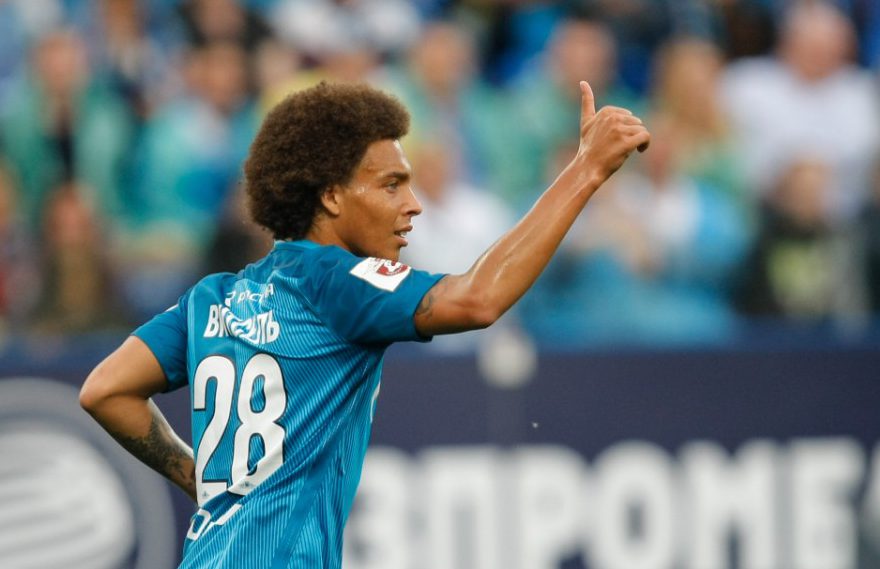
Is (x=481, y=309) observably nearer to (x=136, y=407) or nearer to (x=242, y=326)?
(x=242, y=326)

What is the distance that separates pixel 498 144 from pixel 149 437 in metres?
5.37

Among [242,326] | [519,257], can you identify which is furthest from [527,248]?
[242,326]

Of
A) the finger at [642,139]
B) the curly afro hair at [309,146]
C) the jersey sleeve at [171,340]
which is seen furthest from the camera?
the jersey sleeve at [171,340]

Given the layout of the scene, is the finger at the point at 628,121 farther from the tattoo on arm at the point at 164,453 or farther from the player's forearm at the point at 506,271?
the tattoo on arm at the point at 164,453

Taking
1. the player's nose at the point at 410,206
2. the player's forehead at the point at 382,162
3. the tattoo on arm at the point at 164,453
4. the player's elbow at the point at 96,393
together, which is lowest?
the tattoo on arm at the point at 164,453

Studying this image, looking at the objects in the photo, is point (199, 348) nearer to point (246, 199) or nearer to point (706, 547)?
point (246, 199)

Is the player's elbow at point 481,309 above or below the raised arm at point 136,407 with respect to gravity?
above

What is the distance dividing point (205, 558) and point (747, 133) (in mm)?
6457

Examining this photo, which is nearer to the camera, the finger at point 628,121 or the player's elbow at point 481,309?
the player's elbow at point 481,309

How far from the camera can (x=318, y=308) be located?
3305 mm

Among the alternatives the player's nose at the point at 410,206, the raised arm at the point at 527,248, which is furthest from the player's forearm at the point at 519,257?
the player's nose at the point at 410,206

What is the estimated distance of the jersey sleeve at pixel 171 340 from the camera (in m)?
3.73

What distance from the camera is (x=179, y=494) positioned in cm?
661

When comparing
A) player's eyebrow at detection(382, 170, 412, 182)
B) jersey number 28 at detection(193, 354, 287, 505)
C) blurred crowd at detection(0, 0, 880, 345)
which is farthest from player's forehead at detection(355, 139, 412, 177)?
blurred crowd at detection(0, 0, 880, 345)
